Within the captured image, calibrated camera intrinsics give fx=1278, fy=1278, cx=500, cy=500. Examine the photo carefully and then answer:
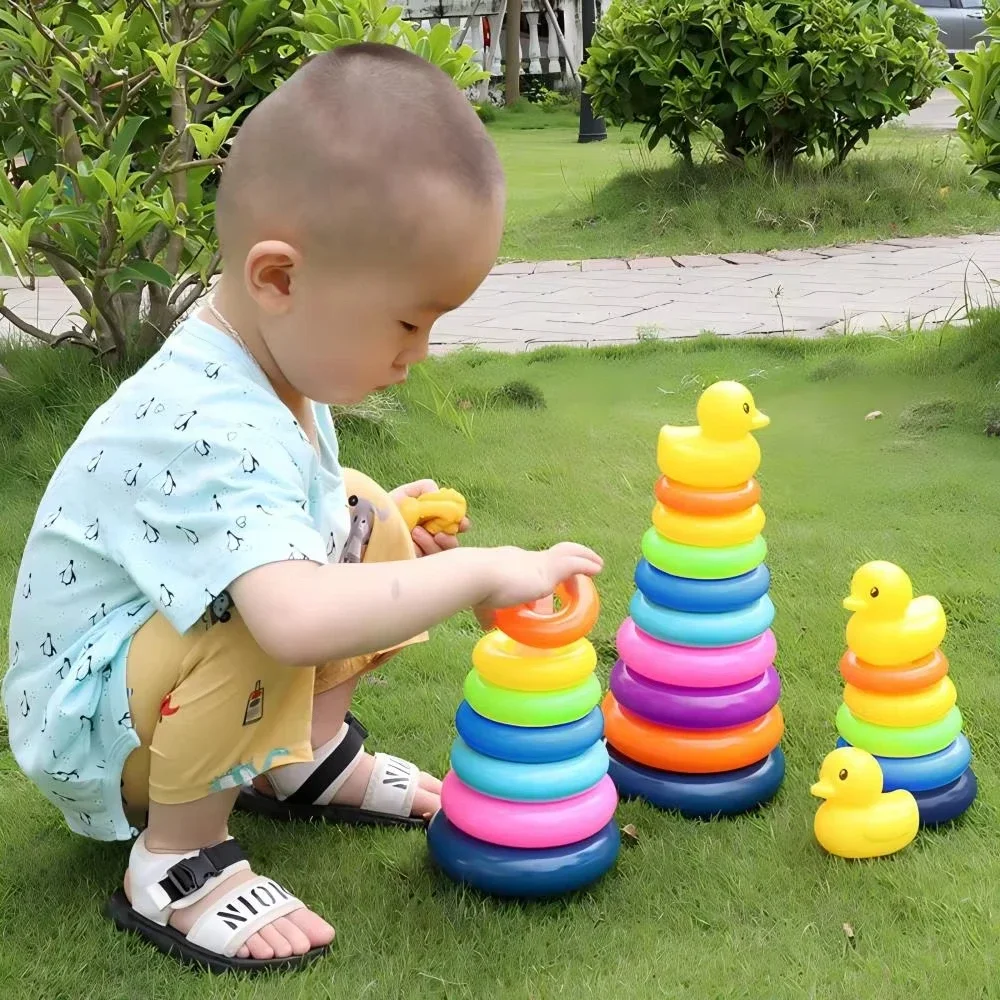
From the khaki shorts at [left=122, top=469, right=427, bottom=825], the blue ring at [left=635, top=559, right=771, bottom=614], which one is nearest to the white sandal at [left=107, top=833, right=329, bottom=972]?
the khaki shorts at [left=122, top=469, right=427, bottom=825]

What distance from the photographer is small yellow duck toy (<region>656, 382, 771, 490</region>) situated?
6.15 ft

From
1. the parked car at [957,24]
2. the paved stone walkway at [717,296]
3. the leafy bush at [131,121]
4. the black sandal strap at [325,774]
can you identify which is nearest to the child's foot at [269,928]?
the black sandal strap at [325,774]

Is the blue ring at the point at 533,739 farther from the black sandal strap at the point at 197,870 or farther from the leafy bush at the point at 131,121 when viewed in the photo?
the leafy bush at the point at 131,121

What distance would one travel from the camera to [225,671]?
1.57 meters

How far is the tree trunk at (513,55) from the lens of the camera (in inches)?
580

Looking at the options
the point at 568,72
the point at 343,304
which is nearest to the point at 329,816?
the point at 343,304

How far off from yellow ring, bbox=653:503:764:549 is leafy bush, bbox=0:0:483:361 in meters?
1.71

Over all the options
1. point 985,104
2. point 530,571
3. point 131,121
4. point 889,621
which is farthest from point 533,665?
point 985,104

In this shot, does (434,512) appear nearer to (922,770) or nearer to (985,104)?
(922,770)

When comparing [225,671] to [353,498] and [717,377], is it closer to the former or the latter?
[353,498]

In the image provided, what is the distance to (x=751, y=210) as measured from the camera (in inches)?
278

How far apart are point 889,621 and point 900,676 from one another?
0.27 feet

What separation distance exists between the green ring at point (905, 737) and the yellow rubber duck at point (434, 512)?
694mm

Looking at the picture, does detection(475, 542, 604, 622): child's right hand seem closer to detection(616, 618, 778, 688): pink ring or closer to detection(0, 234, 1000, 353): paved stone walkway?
detection(616, 618, 778, 688): pink ring
